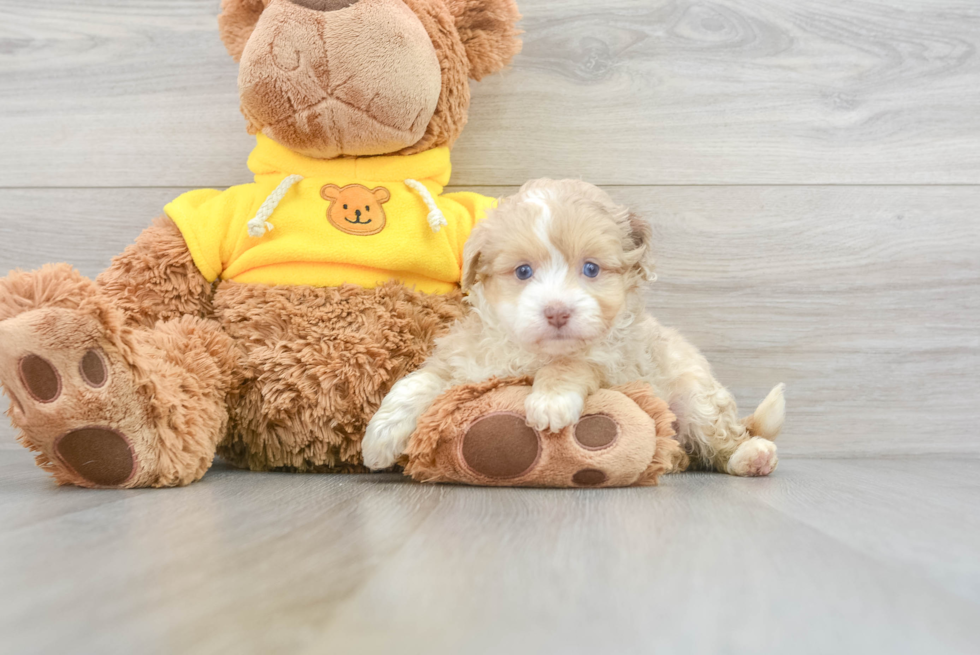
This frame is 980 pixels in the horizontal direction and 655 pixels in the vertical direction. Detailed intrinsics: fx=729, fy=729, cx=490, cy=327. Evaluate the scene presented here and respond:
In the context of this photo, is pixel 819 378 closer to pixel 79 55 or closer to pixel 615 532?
pixel 615 532

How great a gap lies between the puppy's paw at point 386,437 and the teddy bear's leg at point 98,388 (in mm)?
247

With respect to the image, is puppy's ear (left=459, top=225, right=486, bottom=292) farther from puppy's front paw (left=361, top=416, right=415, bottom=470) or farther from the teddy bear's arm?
the teddy bear's arm

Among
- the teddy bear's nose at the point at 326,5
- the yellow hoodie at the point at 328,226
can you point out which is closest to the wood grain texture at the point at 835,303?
the yellow hoodie at the point at 328,226

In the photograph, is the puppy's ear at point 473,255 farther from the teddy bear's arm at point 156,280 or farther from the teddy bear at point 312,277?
the teddy bear's arm at point 156,280

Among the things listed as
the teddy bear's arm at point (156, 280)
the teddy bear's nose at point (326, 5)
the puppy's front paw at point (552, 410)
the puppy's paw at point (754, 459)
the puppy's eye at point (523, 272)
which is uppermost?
the teddy bear's nose at point (326, 5)

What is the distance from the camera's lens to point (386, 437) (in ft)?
3.49

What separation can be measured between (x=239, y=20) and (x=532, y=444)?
91 centimetres

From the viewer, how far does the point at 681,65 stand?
1.54 metres

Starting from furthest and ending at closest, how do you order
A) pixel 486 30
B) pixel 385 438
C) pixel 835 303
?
pixel 835 303 → pixel 486 30 → pixel 385 438

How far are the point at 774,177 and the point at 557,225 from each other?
28.8 inches

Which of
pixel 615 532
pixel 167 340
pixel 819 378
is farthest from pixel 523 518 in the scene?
pixel 819 378

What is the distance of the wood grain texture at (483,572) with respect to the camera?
475mm

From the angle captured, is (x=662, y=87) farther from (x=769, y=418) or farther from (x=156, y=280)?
(x=156, y=280)

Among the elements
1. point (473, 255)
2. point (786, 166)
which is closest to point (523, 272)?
point (473, 255)
